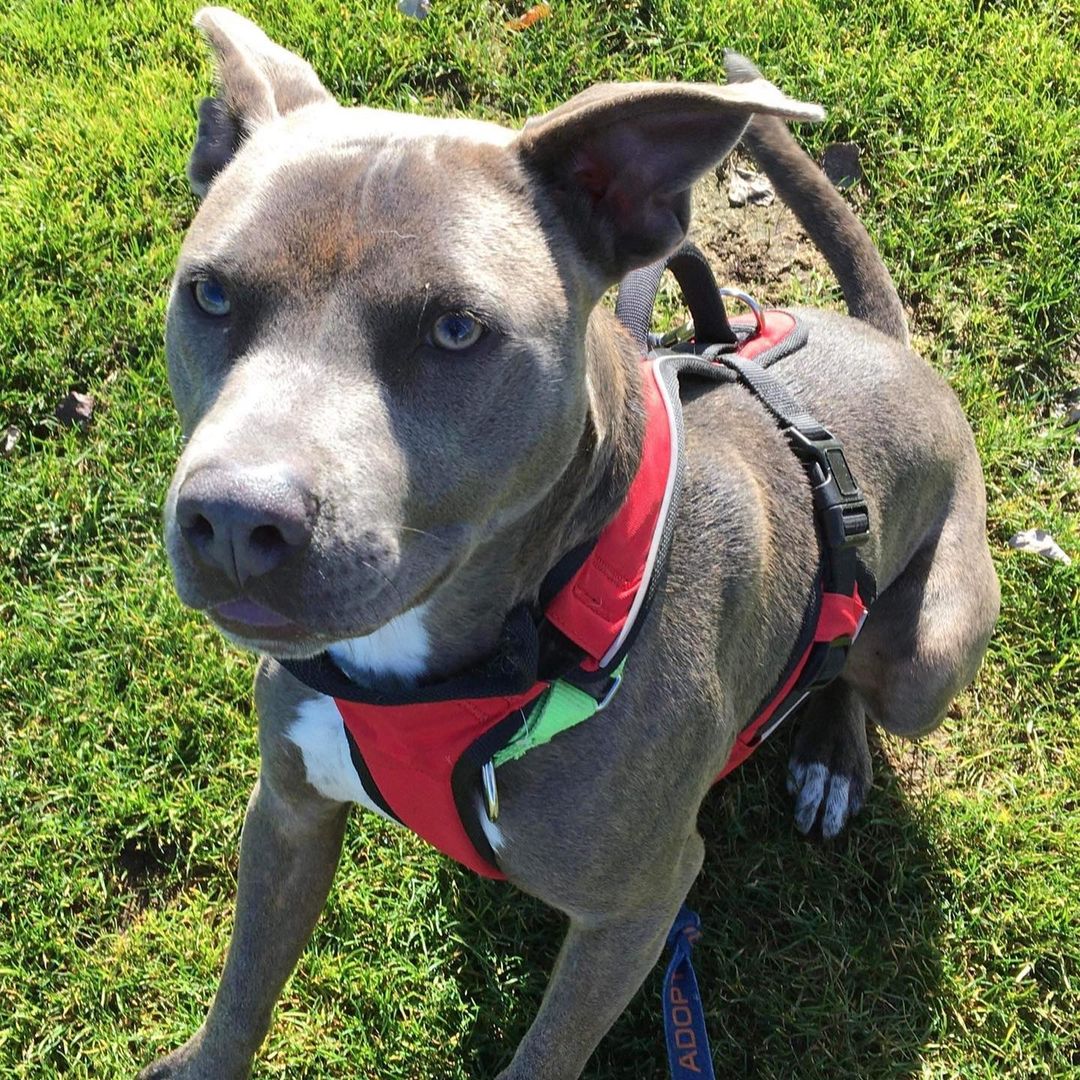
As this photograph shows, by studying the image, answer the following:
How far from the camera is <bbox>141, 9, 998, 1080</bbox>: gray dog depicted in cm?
213

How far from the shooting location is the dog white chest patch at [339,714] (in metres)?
2.66

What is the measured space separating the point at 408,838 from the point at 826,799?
57.1 inches

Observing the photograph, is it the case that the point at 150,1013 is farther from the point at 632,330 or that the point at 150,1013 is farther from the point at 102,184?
the point at 102,184

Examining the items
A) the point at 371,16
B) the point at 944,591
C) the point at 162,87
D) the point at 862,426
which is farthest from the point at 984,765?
the point at 162,87

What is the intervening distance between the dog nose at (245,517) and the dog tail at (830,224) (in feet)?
7.59

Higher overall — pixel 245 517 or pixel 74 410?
pixel 245 517

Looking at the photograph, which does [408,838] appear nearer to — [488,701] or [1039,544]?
[488,701]

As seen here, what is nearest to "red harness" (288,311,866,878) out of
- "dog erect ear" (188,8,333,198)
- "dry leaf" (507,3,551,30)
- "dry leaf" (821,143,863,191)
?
"dog erect ear" (188,8,333,198)

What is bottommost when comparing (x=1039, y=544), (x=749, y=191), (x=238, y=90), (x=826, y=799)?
(x=826, y=799)

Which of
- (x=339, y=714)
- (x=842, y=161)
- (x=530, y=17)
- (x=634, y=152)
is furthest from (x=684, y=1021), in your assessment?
(x=530, y=17)

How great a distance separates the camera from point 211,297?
227 cm

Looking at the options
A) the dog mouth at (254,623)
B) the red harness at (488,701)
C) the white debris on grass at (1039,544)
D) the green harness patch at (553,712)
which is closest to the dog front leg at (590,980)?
the red harness at (488,701)

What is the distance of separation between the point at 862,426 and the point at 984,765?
1691mm

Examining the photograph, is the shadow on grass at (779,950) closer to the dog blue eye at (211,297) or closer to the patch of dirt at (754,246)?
the patch of dirt at (754,246)
